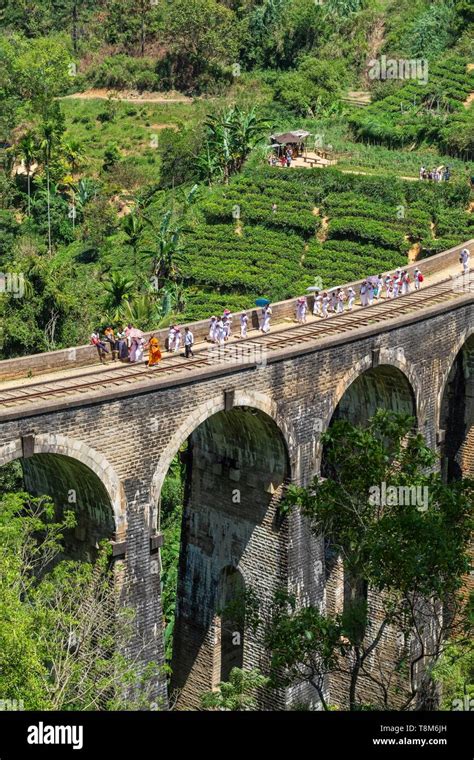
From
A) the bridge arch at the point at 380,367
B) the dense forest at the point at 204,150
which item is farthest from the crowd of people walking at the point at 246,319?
the dense forest at the point at 204,150

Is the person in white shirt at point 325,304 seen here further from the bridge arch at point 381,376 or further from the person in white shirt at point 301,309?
the bridge arch at point 381,376

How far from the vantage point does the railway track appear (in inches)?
1111

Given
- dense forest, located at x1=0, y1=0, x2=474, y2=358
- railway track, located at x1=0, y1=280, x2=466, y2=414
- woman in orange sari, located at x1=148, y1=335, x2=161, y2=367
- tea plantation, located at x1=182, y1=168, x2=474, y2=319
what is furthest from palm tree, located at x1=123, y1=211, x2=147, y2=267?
woman in orange sari, located at x1=148, y1=335, x2=161, y2=367

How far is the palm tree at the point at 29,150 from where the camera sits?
80.6 metres

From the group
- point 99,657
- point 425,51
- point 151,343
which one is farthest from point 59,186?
point 99,657

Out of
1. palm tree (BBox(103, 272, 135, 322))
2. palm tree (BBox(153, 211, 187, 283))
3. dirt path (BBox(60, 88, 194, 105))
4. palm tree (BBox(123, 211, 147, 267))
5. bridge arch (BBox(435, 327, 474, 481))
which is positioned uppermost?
dirt path (BBox(60, 88, 194, 105))

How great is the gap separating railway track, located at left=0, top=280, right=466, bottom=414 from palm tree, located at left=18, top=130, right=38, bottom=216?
45.0 m

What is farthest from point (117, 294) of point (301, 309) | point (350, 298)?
point (301, 309)

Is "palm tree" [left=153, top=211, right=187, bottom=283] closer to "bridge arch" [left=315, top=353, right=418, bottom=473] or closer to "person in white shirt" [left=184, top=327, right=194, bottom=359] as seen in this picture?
"bridge arch" [left=315, top=353, right=418, bottom=473]

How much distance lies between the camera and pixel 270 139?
8000 cm

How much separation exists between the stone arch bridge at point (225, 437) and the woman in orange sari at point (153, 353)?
1.69ft

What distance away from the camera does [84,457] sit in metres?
26.6

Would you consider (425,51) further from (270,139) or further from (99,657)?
(99,657)

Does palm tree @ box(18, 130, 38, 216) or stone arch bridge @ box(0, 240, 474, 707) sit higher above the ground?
palm tree @ box(18, 130, 38, 216)
